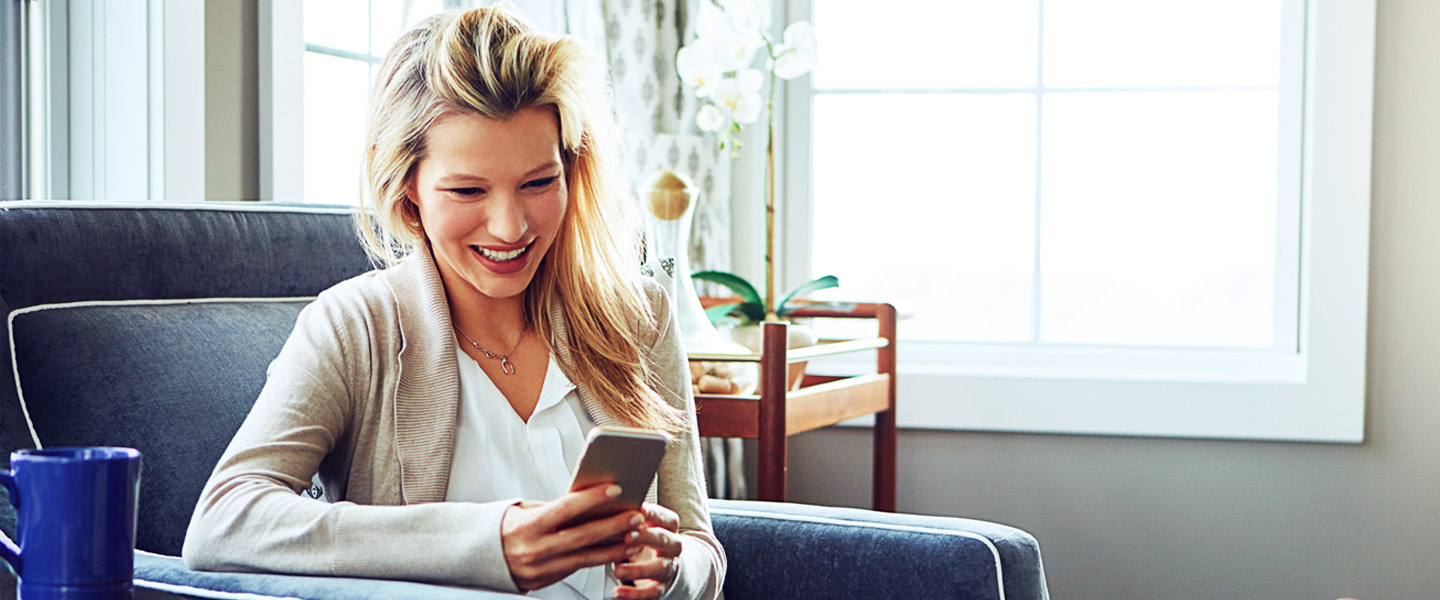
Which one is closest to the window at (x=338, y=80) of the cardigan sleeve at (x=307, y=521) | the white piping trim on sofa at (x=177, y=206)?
the white piping trim on sofa at (x=177, y=206)

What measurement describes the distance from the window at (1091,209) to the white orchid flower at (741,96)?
1.88 ft

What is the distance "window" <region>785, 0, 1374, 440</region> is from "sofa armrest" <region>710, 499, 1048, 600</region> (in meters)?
1.32

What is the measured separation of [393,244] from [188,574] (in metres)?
0.54

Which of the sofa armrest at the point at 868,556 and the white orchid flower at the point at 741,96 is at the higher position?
the white orchid flower at the point at 741,96

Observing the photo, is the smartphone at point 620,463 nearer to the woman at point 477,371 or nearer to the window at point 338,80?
the woman at point 477,371

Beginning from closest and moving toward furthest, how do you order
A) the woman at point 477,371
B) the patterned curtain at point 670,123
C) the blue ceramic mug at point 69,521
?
1. the blue ceramic mug at point 69,521
2. the woman at point 477,371
3. the patterned curtain at point 670,123

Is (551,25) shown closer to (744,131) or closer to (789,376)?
(744,131)

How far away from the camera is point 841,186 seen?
9.22ft

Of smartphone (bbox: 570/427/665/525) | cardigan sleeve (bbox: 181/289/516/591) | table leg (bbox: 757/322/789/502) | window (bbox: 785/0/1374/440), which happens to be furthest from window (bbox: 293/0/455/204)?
smartphone (bbox: 570/427/665/525)

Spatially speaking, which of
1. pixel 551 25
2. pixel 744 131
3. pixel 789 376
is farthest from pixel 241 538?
pixel 744 131

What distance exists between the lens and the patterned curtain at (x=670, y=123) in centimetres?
248

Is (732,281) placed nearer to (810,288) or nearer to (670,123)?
(810,288)

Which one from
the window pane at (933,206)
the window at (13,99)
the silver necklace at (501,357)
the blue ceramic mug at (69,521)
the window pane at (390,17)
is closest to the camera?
the blue ceramic mug at (69,521)

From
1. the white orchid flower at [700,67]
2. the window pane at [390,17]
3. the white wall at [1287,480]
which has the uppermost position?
the window pane at [390,17]
